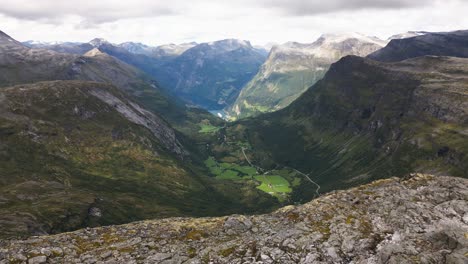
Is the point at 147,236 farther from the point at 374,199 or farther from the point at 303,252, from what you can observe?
the point at 374,199

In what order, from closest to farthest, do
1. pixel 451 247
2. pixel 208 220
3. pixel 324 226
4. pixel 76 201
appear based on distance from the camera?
pixel 451 247 → pixel 324 226 → pixel 208 220 → pixel 76 201

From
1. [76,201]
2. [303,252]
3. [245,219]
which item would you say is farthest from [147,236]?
[76,201]

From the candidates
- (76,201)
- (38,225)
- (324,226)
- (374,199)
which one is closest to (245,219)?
(324,226)

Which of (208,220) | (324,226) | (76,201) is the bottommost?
(76,201)

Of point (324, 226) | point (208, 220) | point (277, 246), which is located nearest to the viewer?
point (277, 246)

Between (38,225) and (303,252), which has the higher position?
(303,252)

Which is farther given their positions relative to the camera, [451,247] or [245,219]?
[245,219]
